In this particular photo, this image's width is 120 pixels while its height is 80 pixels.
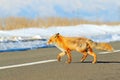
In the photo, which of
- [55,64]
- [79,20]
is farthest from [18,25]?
[55,64]

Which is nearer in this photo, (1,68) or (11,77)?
(11,77)

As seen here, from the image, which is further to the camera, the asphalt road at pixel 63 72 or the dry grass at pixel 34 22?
the dry grass at pixel 34 22

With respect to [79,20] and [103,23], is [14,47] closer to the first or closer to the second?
[79,20]

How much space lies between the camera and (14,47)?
20328 millimetres

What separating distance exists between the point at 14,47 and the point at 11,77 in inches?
438

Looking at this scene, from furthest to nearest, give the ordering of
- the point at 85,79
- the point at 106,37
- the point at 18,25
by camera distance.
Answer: the point at 18,25, the point at 106,37, the point at 85,79

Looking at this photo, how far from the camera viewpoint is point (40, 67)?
11.5 meters

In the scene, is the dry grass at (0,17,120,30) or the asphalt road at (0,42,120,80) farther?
the dry grass at (0,17,120,30)

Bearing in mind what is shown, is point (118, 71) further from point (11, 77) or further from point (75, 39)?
point (11, 77)

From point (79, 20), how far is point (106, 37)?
1955 cm

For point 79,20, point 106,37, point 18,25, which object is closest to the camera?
point 106,37

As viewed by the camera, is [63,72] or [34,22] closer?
[63,72]

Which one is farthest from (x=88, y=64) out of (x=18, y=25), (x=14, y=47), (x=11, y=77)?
(x=18, y=25)

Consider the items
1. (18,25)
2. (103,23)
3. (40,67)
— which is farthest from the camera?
(103,23)
